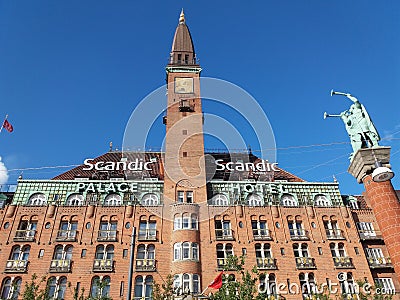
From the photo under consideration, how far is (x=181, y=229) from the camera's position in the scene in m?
40.7

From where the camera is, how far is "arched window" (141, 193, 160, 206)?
44438 millimetres

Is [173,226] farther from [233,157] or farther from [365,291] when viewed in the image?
[365,291]

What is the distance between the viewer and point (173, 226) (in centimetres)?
4159

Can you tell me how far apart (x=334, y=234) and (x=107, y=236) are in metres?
26.8

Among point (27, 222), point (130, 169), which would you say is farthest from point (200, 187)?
point (27, 222)

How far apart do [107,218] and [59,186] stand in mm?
8163

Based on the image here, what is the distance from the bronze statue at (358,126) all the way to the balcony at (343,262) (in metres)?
19.4

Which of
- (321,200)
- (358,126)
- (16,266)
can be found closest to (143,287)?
A: (16,266)

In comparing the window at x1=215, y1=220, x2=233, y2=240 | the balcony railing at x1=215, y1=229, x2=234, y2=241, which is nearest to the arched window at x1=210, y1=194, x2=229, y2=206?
the window at x1=215, y1=220, x2=233, y2=240

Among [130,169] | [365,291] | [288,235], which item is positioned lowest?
[365,291]

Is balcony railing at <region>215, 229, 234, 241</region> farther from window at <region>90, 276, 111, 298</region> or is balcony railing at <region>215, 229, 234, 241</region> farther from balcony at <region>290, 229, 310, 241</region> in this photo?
window at <region>90, 276, 111, 298</region>

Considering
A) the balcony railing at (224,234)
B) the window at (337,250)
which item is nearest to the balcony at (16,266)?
the balcony railing at (224,234)

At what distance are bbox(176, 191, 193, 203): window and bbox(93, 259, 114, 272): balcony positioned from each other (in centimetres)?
1064

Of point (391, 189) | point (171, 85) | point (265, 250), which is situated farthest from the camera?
point (171, 85)
